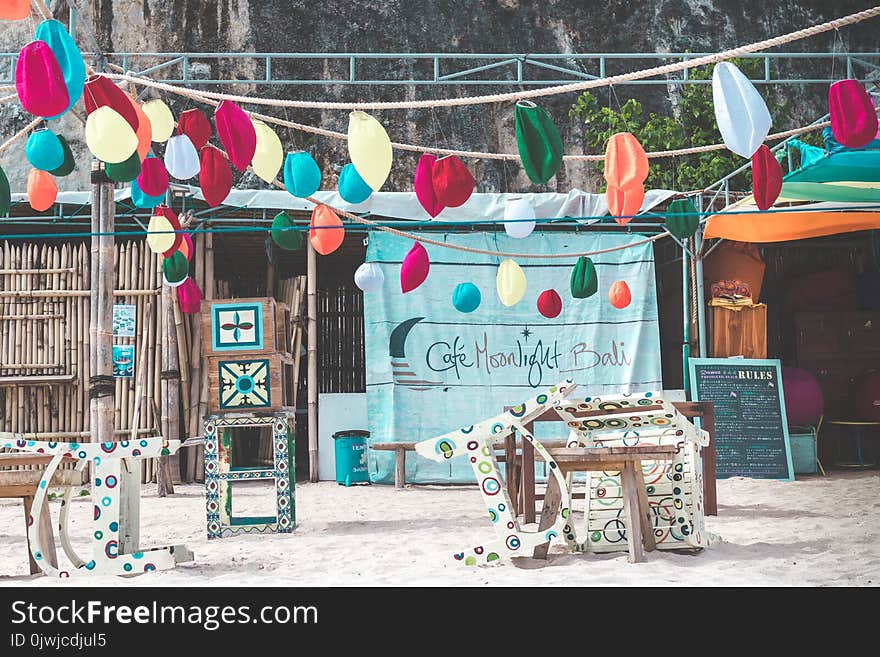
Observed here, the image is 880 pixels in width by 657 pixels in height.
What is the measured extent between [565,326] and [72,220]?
4.73m

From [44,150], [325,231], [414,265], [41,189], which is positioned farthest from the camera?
[414,265]

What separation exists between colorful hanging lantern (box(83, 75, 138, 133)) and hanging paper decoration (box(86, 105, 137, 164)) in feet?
0.23

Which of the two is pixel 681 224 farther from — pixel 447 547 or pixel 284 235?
pixel 447 547

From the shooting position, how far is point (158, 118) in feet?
17.4

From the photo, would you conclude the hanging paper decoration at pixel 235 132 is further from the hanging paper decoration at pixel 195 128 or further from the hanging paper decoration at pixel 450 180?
the hanging paper decoration at pixel 450 180

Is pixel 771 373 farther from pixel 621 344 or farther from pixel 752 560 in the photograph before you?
pixel 752 560

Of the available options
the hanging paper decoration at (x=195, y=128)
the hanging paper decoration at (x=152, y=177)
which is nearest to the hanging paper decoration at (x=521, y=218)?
the hanging paper decoration at (x=195, y=128)

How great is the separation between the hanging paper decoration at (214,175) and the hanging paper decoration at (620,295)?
4.39m

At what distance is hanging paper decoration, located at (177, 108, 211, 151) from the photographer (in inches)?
218

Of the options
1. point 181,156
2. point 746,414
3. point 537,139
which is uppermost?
point 181,156

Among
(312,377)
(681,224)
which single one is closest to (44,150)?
(312,377)

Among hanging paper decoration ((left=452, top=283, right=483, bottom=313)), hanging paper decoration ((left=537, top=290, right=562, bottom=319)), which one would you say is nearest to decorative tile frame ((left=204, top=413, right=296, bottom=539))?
hanging paper decoration ((left=452, top=283, right=483, bottom=313))

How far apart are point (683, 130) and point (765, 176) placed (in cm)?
734

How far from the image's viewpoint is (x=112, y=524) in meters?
3.98
